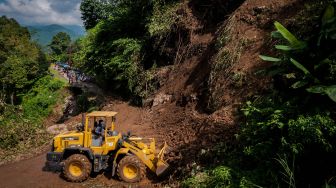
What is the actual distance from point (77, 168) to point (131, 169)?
1.77m

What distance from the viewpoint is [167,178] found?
8.53m

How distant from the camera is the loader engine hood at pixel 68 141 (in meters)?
9.91

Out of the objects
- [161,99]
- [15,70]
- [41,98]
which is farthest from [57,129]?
[15,70]

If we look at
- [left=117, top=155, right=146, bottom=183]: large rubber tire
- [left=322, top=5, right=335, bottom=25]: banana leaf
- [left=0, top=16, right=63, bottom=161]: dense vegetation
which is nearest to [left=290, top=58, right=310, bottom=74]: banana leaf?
[left=322, top=5, right=335, bottom=25]: banana leaf

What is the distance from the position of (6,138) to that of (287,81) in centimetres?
1379

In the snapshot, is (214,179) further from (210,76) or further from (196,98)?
(196,98)

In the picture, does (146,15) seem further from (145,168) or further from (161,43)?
→ (145,168)

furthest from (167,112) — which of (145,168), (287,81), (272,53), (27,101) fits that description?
(27,101)

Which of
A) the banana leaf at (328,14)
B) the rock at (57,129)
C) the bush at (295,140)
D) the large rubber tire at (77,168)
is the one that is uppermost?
the banana leaf at (328,14)

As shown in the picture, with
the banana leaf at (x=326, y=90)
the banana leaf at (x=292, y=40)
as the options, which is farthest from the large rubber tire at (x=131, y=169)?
the banana leaf at (x=326, y=90)

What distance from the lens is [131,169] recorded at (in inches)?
360

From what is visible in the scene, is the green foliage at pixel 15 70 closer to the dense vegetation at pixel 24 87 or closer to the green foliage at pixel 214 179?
the dense vegetation at pixel 24 87

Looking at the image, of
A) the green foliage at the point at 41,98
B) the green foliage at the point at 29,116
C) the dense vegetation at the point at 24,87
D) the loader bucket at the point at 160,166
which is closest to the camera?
the loader bucket at the point at 160,166

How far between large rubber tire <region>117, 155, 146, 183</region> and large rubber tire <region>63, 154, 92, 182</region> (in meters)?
1.09
